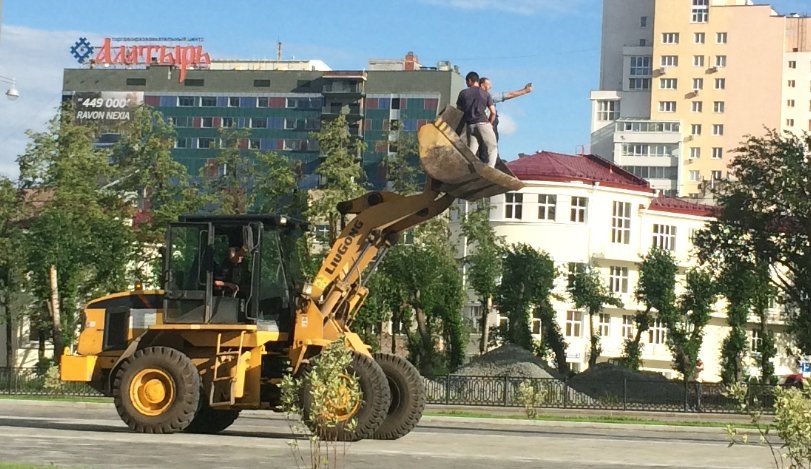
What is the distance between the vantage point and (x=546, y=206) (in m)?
79.0

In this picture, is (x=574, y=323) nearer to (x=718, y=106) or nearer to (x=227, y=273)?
(x=227, y=273)

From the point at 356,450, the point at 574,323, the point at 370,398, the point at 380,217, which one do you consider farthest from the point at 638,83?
the point at 356,450

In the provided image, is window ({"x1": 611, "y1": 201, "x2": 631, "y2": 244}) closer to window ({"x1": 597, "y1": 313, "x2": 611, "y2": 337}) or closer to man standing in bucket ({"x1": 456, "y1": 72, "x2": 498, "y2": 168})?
window ({"x1": 597, "y1": 313, "x2": 611, "y2": 337})

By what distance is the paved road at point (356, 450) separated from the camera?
17.3 metres

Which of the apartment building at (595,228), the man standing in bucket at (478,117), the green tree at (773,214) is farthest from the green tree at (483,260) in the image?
the man standing in bucket at (478,117)

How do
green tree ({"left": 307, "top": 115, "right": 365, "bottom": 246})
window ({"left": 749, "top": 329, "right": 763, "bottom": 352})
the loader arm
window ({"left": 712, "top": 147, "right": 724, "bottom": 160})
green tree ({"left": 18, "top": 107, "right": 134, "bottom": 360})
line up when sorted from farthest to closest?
window ({"left": 712, "top": 147, "right": 724, "bottom": 160}) → window ({"left": 749, "top": 329, "right": 763, "bottom": 352}) → green tree ({"left": 307, "top": 115, "right": 365, "bottom": 246}) → green tree ({"left": 18, "top": 107, "right": 134, "bottom": 360}) → the loader arm

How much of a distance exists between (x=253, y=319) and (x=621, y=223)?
61990 millimetres

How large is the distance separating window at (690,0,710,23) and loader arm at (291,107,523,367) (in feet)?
481

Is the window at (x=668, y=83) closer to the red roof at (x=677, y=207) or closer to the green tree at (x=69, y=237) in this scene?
the red roof at (x=677, y=207)

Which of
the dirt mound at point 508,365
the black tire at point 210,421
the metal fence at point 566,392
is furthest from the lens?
the dirt mound at point 508,365

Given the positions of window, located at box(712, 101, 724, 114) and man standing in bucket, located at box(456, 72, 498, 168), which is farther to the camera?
window, located at box(712, 101, 724, 114)

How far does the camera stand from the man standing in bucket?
21.0 metres

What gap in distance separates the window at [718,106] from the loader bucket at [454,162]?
147 metres

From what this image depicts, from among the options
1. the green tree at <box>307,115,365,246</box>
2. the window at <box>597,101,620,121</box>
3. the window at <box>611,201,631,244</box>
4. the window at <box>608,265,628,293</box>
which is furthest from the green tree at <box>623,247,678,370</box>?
the window at <box>597,101,620,121</box>
